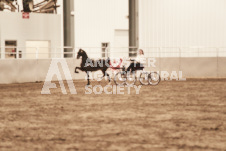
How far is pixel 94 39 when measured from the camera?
123ft

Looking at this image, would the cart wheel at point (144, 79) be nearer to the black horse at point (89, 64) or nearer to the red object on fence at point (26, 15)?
the black horse at point (89, 64)

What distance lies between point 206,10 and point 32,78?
1173 cm

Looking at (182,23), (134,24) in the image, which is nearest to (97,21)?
(134,24)

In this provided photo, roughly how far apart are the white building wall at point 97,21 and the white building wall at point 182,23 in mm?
5929

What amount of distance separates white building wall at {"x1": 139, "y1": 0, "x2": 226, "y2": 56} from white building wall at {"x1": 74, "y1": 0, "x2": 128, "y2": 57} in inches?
233

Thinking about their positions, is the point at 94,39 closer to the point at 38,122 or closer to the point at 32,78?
the point at 32,78

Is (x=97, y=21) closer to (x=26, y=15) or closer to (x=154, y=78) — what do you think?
(x=26, y=15)

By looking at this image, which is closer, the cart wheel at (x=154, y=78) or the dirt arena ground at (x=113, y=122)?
the dirt arena ground at (x=113, y=122)

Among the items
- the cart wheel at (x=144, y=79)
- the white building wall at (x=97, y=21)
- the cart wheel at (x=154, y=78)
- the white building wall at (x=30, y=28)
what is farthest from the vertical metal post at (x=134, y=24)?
the cart wheel at (x=154, y=78)

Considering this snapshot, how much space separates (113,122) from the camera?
10375 millimetres

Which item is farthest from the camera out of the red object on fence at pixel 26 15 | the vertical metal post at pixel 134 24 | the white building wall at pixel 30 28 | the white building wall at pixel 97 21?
the white building wall at pixel 97 21

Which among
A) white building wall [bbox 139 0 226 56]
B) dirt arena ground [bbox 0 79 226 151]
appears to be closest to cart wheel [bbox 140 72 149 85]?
dirt arena ground [bbox 0 79 226 151]

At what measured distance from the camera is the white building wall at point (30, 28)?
29328 mm

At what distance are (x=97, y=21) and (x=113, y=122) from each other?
28073 mm
